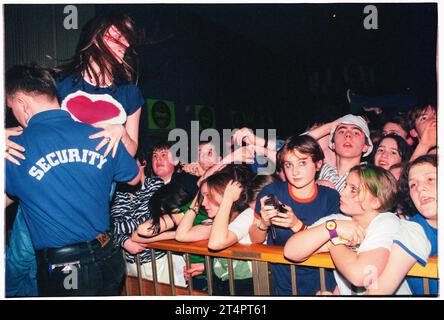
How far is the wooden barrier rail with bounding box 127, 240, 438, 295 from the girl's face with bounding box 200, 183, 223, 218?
18 cm

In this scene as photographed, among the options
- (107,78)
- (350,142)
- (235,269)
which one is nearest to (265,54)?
(350,142)

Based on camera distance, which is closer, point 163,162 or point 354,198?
point 354,198

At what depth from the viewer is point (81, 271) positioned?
7.36 feet

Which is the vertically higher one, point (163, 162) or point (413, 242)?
point (163, 162)

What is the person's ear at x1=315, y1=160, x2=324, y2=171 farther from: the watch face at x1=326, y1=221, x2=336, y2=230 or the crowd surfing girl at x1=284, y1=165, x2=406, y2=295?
the watch face at x1=326, y1=221, x2=336, y2=230

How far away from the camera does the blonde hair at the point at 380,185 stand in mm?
2248

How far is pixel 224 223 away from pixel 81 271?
82 centimetres

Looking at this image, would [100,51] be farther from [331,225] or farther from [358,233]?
[358,233]

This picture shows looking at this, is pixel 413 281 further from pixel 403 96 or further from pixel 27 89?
pixel 27 89

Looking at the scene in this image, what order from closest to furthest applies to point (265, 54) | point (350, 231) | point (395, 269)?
point (395, 269) < point (350, 231) < point (265, 54)

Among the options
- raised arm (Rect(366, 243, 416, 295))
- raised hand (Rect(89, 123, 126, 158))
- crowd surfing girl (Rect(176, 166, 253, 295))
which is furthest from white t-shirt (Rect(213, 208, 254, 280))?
raised hand (Rect(89, 123, 126, 158))

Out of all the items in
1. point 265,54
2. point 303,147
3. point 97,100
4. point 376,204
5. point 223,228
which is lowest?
point 223,228

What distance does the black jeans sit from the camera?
2.25 m
